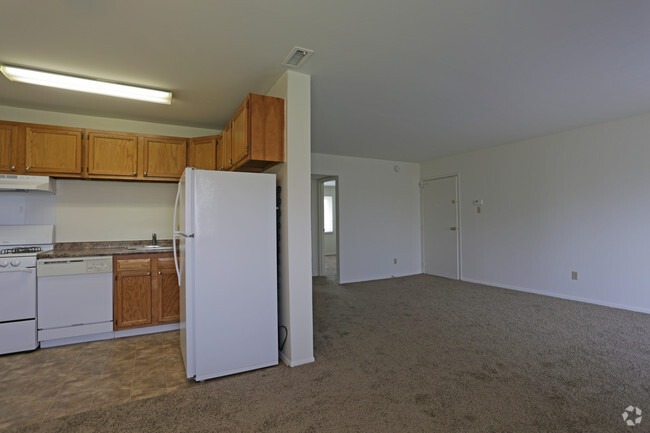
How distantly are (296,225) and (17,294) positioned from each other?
262 cm

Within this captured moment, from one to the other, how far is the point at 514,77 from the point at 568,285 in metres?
3.30

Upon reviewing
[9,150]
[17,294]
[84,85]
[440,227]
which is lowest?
[17,294]

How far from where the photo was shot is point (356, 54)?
95.0 inches

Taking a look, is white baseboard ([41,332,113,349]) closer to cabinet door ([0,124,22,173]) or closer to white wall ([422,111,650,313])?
cabinet door ([0,124,22,173])

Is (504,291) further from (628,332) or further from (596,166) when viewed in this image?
(596,166)

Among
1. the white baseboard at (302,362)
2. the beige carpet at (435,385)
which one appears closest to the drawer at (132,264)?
the beige carpet at (435,385)

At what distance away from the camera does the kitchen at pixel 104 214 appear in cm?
325

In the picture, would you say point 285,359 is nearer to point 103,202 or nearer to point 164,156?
point 164,156

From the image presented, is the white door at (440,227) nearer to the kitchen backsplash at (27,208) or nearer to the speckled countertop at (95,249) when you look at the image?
the speckled countertop at (95,249)

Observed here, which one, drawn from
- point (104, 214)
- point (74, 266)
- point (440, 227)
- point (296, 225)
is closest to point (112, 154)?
point (104, 214)

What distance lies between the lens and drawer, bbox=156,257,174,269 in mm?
3352

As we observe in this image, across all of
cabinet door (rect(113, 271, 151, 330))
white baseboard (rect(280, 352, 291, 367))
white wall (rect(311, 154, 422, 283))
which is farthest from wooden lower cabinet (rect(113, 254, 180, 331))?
white wall (rect(311, 154, 422, 283))

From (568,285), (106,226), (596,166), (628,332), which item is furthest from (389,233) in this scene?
(106,226)

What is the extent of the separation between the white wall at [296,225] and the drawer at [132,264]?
160 centimetres
